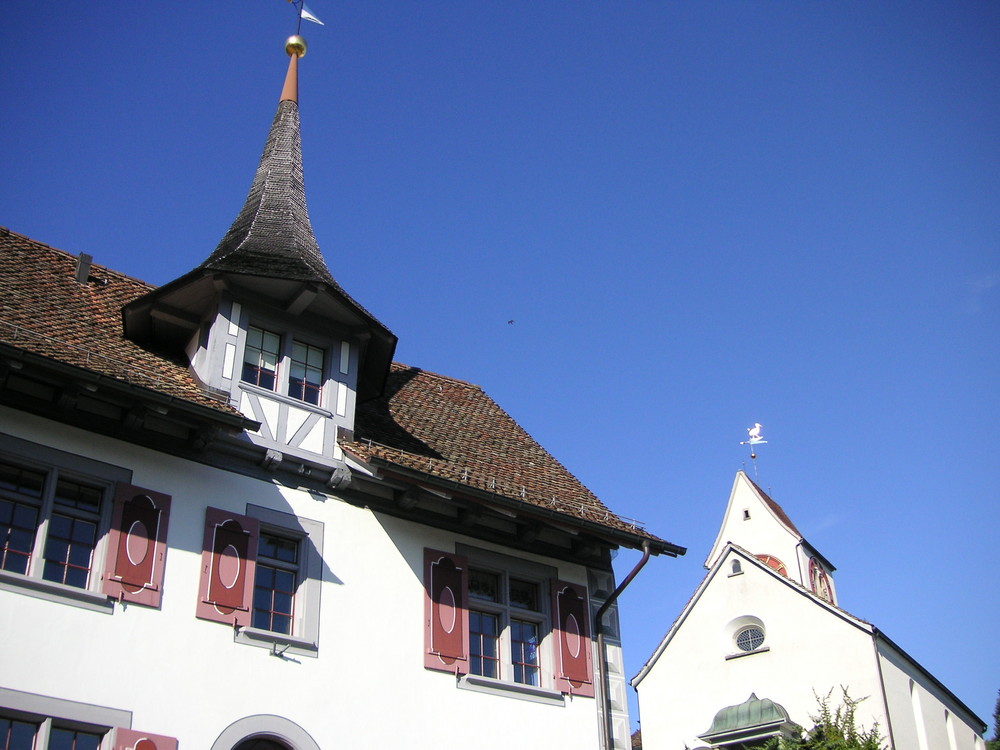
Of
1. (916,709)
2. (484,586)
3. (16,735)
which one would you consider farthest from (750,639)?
(16,735)

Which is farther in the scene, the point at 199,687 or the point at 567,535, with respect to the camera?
the point at 567,535

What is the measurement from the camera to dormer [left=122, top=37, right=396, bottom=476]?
1523cm

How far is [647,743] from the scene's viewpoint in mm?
35344

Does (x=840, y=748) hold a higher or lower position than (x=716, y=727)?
lower

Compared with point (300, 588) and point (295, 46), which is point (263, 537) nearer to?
point (300, 588)

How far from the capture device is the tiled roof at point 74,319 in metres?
13.7

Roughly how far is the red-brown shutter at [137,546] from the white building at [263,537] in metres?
0.02

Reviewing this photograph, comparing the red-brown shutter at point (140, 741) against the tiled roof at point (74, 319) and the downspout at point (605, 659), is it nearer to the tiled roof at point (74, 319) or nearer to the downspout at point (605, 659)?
the tiled roof at point (74, 319)

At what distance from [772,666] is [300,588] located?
74.3 ft

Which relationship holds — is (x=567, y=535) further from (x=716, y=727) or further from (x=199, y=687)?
(x=716, y=727)

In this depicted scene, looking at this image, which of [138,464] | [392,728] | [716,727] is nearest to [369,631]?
[392,728]

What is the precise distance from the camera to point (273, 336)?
629 inches

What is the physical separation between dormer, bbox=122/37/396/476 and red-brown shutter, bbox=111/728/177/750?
3.83m

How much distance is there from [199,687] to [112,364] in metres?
3.96
